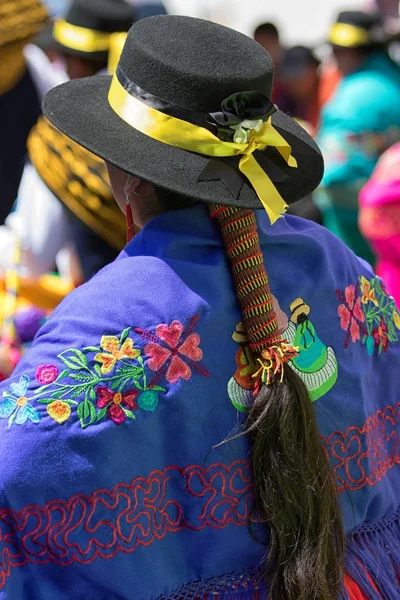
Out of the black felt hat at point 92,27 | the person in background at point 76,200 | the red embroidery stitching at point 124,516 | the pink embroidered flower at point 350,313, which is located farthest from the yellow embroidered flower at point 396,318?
the black felt hat at point 92,27

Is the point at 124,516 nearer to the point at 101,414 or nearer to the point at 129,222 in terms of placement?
the point at 101,414

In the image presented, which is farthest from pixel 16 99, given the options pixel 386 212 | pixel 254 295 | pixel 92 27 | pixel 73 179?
pixel 254 295

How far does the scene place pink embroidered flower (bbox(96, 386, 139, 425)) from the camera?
1335 millimetres

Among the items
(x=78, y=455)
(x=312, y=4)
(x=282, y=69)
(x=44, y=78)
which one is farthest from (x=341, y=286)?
(x=312, y=4)

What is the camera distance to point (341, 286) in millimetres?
1618

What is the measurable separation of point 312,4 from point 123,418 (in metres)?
11.6

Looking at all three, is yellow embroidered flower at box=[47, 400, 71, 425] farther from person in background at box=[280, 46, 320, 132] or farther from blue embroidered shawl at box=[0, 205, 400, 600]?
person in background at box=[280, 46, 320, 132]

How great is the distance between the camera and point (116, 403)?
1340mm

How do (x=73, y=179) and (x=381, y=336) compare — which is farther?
(x=73, y=179)

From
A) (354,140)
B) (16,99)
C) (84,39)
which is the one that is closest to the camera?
(16,99)

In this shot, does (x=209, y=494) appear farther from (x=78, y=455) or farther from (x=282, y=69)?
(x=282, y=69)

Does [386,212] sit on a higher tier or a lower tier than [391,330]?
lower

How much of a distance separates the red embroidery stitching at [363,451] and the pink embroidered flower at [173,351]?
1.06 feet

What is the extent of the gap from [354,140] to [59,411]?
3510mm
